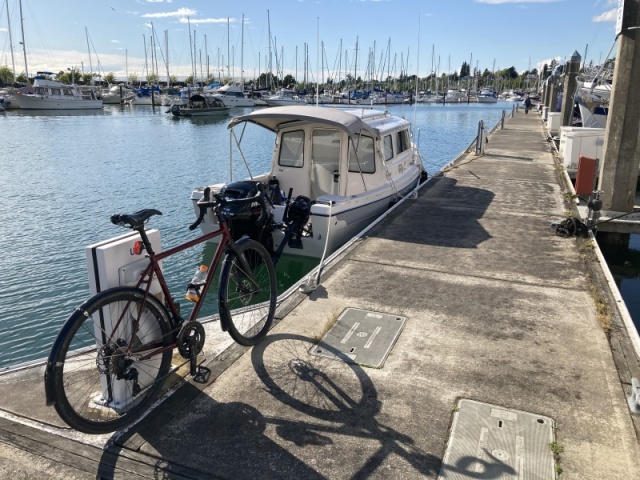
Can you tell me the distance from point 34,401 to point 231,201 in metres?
2.15

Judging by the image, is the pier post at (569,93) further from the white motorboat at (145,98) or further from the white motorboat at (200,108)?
the white motorboat at (145,98)

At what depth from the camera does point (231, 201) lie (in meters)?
4.42

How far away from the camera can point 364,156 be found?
1073 cm

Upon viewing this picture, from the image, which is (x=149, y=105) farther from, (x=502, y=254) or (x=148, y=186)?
(x=502, y=254)

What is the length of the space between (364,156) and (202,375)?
24.6 ft

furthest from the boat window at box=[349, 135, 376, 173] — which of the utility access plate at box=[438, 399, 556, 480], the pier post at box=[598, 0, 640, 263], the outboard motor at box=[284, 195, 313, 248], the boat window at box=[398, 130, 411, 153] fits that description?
the utility access plate at box=[438, 399, 556, 480]

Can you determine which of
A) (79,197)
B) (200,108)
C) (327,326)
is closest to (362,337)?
(327,326)

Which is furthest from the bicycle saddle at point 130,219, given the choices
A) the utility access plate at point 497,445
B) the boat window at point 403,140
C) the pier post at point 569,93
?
the pier post at point 569,93

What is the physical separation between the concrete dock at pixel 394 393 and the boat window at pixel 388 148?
16.7 feet

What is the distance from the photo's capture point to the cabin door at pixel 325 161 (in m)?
10.4

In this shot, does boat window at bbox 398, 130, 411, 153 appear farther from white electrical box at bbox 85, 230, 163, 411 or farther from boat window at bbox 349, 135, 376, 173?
white electrical box at bbox 85, 230, 163, 411

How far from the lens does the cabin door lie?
408 inches

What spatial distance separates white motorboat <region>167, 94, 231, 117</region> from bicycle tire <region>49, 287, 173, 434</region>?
56270mm

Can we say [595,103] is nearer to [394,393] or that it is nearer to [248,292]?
[248,292]
